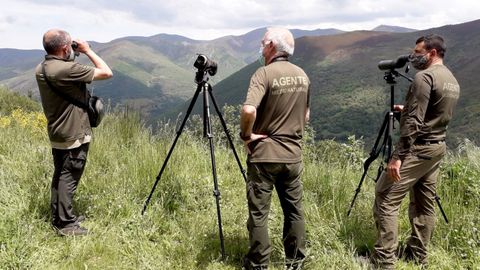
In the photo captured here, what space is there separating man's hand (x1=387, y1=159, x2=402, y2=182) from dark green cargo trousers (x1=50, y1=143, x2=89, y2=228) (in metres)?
2.82

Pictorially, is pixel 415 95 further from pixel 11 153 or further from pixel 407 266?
pixel 11 153

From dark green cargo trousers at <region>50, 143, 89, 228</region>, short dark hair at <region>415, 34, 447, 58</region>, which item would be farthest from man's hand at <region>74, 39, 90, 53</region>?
short dark hair at <region>415, 34, 447, 58</region>

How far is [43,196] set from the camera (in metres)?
3.74

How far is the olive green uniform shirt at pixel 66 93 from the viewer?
325 centimetres

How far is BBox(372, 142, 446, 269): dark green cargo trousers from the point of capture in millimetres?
3115

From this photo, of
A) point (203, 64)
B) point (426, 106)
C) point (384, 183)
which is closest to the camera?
point (426, 106)

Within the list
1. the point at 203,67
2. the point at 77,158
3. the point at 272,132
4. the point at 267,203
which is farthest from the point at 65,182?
the point at 272,132

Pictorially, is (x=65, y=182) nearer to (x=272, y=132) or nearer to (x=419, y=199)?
(x=272, y=132)

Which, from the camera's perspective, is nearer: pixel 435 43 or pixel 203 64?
pixel 435 43

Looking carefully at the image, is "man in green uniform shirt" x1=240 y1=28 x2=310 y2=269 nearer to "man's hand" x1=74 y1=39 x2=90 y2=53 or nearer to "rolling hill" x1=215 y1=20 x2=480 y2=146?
"man's hand" x1=74 y1=39 x2=90 y2=53

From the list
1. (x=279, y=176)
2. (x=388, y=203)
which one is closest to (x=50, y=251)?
(x=279, y=176)

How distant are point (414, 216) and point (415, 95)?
1.19 metres

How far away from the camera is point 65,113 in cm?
339

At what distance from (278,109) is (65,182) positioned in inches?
83.4
